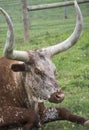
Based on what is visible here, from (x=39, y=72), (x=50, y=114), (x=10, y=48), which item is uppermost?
(x=10, y=48)

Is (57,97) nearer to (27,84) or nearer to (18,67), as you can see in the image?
(27,84)

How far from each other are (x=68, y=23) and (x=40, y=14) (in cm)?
520

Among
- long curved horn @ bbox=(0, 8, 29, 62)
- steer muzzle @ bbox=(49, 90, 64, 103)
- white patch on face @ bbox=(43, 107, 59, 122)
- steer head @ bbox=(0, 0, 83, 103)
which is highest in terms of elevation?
long curved horn @ bbox=(0, 8, 29, 62)

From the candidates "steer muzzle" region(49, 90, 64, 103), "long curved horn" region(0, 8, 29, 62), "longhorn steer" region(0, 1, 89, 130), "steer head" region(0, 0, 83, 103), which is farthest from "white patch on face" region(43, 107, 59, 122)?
"long curved horn" region(0, 8, 29, 62)

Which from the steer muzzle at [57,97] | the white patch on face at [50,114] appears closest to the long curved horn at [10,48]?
the steer muzzle at [57,97]

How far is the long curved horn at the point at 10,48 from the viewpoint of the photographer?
6.37 m

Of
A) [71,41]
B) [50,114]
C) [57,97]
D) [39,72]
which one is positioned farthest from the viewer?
[50,114]

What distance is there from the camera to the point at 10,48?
6562mm

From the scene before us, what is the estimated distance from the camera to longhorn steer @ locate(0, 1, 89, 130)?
687cm

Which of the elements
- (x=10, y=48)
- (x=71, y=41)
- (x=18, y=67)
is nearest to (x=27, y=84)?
(x=18, y=67)

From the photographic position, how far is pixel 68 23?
22.2 metres

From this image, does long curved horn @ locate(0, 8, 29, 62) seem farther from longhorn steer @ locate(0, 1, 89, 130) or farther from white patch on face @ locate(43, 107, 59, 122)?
white patch on face @ locate(43, 107, 59, 122)

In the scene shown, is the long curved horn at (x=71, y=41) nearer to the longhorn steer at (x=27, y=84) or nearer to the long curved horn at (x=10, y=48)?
the longhorn steer at (x=27, y=84)

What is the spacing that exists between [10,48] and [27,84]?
755 mm
